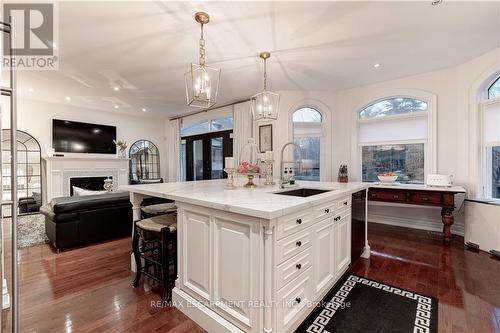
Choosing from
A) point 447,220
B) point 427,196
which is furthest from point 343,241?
point 447,220

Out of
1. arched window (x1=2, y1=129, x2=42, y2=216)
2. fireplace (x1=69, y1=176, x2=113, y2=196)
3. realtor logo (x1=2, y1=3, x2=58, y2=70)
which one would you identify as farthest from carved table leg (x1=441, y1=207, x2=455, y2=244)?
arched window (x1=2, y1=129, x2=42, y2=216)

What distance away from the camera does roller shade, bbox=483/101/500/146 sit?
3332 mm

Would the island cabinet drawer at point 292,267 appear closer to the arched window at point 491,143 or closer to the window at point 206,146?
the arched window at point 491,143

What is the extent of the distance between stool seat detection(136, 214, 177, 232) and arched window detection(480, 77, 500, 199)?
4478mm

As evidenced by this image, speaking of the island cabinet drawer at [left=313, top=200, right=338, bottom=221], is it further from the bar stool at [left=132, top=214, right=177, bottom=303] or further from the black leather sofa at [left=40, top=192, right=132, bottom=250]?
the black leather sofa at [left=40, top=192, right=132, bottom=250]

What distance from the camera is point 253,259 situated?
4.73ft

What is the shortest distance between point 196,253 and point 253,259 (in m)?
0.57

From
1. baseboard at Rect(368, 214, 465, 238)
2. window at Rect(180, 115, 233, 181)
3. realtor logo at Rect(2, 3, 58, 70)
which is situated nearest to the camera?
realtor logo at Rect(2, 3, 58, 70)

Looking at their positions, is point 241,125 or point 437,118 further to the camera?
point 241,125

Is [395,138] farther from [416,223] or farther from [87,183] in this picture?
[87,183]

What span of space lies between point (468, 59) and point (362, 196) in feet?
9.33

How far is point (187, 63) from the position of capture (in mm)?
3611

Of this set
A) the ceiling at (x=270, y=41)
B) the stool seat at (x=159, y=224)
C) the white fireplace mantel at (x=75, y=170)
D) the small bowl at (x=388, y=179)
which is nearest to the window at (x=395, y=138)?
the small bowl at (x=388, y=179)

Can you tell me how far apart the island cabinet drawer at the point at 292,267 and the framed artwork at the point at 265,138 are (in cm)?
357
